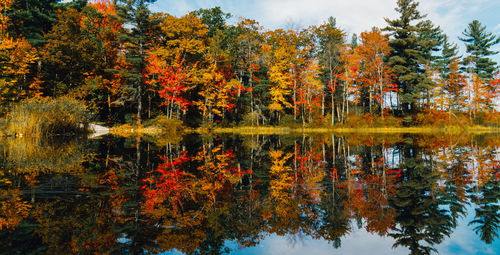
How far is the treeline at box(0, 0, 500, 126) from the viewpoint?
30.2 metres

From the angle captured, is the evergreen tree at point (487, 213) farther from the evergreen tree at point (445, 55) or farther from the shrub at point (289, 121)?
the evergreen tree at point (445, 55)

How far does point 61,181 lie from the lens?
18.5 ft

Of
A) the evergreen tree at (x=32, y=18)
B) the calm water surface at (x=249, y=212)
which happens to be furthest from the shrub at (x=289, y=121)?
the calm water surface at (x=249, y=212)

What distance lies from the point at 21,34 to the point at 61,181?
31538 millimetres

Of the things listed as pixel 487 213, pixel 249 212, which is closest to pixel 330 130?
pixel 487 213

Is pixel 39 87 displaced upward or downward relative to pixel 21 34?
downward

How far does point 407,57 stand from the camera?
38.6 m

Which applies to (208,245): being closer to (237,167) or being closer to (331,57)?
(237,167)

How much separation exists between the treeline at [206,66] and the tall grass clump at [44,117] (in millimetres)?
9530

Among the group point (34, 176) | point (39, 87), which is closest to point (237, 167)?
point (34, 176)

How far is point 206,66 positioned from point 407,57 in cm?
2752

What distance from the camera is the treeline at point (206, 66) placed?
30.2m

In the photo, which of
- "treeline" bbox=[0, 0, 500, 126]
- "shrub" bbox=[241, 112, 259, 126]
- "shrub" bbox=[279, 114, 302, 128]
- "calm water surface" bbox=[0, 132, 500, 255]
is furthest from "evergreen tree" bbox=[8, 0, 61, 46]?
"calm water surface" bbox=[0, 132, 500, 255]

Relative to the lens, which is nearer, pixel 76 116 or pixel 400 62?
pixel 76 116
